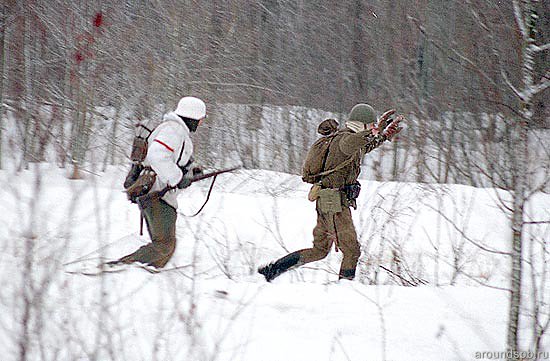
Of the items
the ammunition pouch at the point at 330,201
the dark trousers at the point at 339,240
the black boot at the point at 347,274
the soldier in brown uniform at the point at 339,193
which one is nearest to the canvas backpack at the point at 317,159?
the soldier in brown uniform at the point at 339,193

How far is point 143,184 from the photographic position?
540 centimetres

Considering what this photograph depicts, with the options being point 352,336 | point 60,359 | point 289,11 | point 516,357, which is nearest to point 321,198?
point 352,336

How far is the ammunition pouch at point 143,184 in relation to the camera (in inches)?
212

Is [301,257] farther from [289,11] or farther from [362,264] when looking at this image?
[289,11]

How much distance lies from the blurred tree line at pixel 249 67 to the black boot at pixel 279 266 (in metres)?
1.68

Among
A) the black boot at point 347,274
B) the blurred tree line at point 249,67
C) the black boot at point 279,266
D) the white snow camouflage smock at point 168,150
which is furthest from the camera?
the blurred tree line at point 249,67

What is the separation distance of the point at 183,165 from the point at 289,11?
16.1 m

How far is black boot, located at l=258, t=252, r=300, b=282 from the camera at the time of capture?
577cm

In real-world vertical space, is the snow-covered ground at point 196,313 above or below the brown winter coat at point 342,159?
below

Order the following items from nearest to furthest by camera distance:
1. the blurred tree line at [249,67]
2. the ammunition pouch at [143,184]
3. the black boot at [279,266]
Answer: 1. the ammunition pouch at [143,184]
2. the black boot at [279,266]
3. the blurred tree line at [249,67]

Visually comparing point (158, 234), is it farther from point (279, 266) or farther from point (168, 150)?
point (279, 266)

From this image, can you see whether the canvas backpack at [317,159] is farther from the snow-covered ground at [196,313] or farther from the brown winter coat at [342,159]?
the snow-covered ground at [196,313]

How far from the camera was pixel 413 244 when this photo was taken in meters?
9.03

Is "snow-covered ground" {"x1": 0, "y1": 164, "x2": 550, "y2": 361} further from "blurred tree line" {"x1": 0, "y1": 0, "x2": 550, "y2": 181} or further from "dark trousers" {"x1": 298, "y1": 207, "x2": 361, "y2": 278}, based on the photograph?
"blurred tree line" {"x1": 0, "y1": 0, "x2": 550, "y2": 181}
